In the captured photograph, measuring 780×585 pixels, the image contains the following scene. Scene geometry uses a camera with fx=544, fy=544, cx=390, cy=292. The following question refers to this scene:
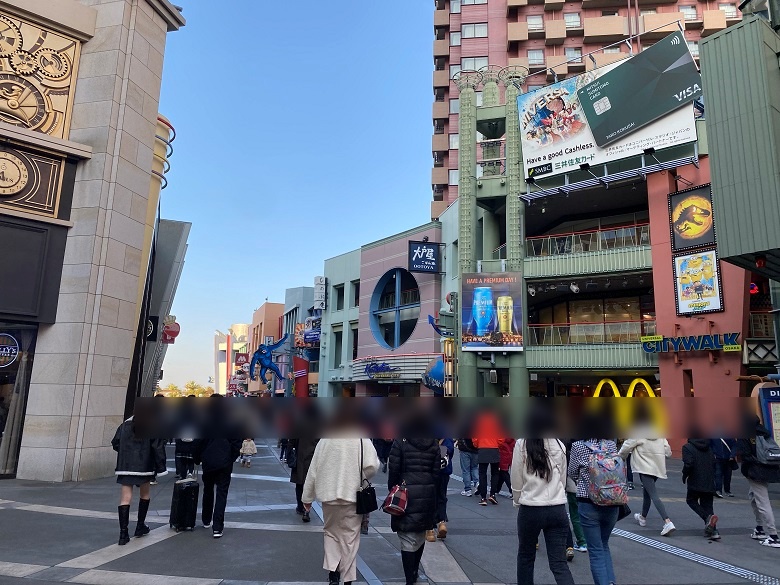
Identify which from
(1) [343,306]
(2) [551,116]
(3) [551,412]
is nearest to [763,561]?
(3) [551,412]

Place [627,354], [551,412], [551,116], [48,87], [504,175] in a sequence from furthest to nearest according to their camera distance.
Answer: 1. [504,175]
2. [551,116]
3. [627,354]
4. [48,87]
5. [551,412]

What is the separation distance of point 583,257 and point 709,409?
22.5 meters

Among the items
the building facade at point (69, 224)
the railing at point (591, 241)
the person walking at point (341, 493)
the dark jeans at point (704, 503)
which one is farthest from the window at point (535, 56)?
the person walking at point (341, 493)

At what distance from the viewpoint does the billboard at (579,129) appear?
2427 cm

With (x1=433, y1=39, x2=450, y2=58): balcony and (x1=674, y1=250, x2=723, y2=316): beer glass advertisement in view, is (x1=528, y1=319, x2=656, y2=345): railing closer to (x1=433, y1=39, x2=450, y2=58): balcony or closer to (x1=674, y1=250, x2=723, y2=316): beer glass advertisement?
(x1=674, y1=250, x2=723, y2=316): beer glass advertisement

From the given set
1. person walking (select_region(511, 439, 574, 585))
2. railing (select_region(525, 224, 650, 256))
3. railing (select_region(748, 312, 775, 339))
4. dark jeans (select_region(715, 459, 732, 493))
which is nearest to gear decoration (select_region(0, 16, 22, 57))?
person walking (select_region(511, 439, 574, 585))

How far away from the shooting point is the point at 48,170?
1304 cm

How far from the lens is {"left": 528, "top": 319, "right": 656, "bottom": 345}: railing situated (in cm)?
2517

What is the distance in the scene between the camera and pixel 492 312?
27.8 meters

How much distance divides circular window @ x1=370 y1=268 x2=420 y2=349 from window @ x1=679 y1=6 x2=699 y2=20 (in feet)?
101

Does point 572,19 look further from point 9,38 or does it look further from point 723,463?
point 9,38

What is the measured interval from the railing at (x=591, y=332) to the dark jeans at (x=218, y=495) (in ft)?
71.3

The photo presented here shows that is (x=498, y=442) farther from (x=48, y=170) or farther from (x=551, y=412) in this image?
(x=48, y=170)

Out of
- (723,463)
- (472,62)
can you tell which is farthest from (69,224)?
(472,62)
